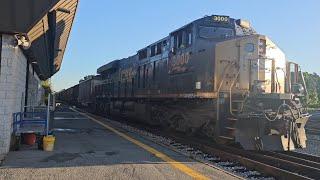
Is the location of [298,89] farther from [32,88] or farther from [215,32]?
[32,88]

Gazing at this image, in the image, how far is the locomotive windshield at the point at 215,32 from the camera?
14.1 m

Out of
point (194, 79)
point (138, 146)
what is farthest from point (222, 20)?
point (138, 146)

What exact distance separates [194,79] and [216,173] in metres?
5.62

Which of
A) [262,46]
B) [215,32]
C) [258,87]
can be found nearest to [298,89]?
[258,87]

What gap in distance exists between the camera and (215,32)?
Result: 1437cm

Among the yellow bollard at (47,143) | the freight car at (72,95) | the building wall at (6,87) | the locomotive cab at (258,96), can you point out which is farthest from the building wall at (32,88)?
the freight car at (72,95)

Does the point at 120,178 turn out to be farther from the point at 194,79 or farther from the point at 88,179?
the point at 194,79

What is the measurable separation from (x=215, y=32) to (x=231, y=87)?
2.57 metres

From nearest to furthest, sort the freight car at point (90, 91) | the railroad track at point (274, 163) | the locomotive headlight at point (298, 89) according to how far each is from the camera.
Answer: the railroad track at point (274, 163) < the locomotive headlight at point (298, 89) < the freight car at point (90, 91)

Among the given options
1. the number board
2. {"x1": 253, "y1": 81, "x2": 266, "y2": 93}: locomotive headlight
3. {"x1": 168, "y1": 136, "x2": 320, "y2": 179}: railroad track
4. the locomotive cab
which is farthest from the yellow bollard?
the number board

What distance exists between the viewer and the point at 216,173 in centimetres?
871

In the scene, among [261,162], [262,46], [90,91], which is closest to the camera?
[261,162]

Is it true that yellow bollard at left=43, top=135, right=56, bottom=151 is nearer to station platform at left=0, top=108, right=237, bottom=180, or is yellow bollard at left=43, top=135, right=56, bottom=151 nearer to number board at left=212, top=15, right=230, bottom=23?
station platform at left=0, top=108, right=237, bottom=180

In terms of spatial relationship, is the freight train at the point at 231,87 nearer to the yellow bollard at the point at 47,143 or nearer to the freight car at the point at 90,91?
the yellow bollard at the point at 47,143
